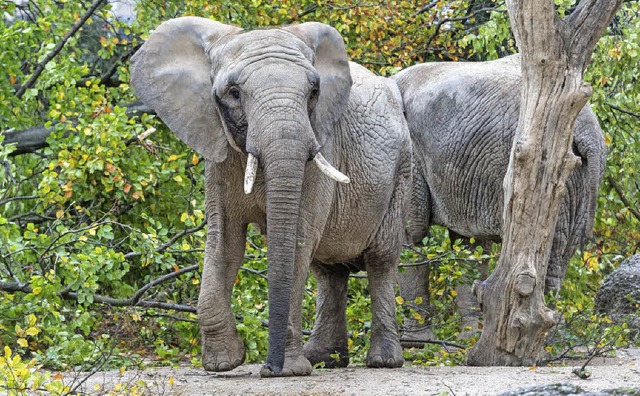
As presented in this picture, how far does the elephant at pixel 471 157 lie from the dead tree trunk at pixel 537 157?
3.22ft

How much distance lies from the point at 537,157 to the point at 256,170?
5.30 feet

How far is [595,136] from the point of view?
788 centimetres

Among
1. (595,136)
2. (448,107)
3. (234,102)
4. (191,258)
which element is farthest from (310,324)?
(234,102)

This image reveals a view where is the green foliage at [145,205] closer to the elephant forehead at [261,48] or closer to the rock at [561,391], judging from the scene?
the elephant forehead at [261,48]

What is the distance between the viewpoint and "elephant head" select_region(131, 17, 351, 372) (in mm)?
5926

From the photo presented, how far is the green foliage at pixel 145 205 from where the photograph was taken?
7516 millimetres

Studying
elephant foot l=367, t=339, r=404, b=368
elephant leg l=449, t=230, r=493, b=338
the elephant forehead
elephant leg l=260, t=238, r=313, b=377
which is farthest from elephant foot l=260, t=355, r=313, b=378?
elephant leg l=449, t=230, r=493, b=338

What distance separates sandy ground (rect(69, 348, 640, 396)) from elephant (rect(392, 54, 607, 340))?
55.7 inches

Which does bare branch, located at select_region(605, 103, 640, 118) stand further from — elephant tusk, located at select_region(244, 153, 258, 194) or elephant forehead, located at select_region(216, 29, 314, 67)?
elephant tusk, located at select_region(244, 153, 258, 194)

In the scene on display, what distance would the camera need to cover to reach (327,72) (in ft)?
21.9

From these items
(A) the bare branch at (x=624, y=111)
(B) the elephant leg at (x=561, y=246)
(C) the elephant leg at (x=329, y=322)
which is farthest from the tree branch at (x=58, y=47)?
(A) the bare branch at (x=624, y=111)

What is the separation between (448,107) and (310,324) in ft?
5.53

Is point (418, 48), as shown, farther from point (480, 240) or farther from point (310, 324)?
point (310, 324)

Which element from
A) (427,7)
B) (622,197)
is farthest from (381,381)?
(427,7)
